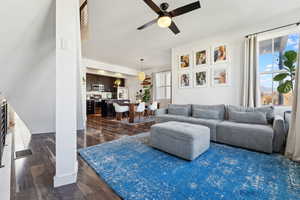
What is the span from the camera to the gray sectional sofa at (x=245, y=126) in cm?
224

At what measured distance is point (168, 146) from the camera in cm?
222

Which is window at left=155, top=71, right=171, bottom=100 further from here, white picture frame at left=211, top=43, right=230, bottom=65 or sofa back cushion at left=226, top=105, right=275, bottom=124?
sofa back cushion at left=226, top=105, right=275, bottom=124

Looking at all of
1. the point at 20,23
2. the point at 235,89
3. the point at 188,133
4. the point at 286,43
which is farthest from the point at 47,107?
the point at 286,43

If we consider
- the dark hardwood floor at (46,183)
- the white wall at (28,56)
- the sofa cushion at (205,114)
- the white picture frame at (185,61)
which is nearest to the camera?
the dark hardwood floor at (46,183)

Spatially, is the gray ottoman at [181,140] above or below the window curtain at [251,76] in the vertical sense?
below

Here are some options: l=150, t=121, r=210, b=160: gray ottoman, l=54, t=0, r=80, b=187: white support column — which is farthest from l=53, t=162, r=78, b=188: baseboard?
l=150, t=121, r=210, b=160: gray ottoman

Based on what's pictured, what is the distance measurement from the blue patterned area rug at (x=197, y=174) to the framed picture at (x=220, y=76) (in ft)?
6.52

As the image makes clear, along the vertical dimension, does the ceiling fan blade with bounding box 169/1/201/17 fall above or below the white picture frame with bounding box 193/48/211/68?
above

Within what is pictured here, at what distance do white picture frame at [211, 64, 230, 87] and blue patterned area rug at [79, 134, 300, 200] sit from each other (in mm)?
1981

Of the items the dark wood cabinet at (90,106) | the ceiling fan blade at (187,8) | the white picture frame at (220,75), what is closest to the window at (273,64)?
the white picture frame at (220,75)

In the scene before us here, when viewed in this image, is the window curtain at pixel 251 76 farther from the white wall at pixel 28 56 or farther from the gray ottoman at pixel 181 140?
the white wall at pixel 28 56

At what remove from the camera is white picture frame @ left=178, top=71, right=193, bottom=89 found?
171 inches

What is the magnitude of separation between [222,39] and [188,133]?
10.6 ft

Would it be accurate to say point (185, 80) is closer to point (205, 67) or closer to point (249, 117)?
point (205, 67)
